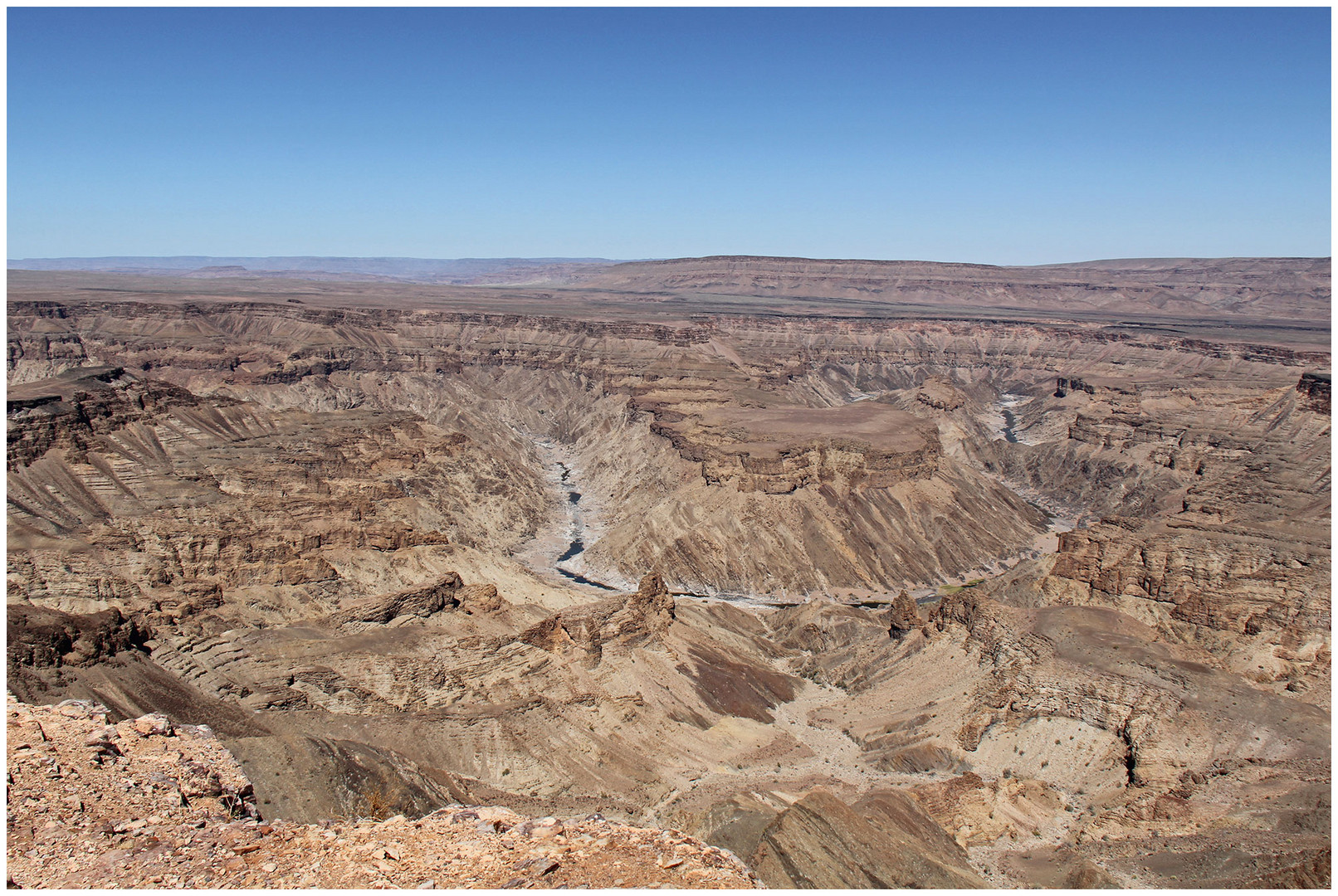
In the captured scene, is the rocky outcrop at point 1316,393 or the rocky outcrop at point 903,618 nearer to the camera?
the rocky outcrop at point 903,618

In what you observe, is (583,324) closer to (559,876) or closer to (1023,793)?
(1023,793)

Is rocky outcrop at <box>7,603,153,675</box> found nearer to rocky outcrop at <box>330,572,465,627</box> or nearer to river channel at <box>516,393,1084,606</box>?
rocky outcrop at <box>330,572,465,627</box>

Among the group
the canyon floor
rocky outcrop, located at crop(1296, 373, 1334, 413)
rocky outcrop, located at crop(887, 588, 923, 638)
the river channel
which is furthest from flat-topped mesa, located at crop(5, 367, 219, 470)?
rocky outcrop, located at crop(1296, 373, 1334, 413)

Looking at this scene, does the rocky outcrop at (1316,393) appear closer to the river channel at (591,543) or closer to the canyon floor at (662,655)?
the canyon floor at (662,655)

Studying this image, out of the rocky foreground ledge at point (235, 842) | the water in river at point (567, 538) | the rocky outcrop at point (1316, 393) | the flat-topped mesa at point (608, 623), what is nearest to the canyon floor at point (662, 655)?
the rocky foreground ledge at point (235, 842)

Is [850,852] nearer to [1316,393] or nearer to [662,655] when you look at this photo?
[662,655]

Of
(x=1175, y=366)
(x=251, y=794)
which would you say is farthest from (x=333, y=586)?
(x=1175, y=366)
